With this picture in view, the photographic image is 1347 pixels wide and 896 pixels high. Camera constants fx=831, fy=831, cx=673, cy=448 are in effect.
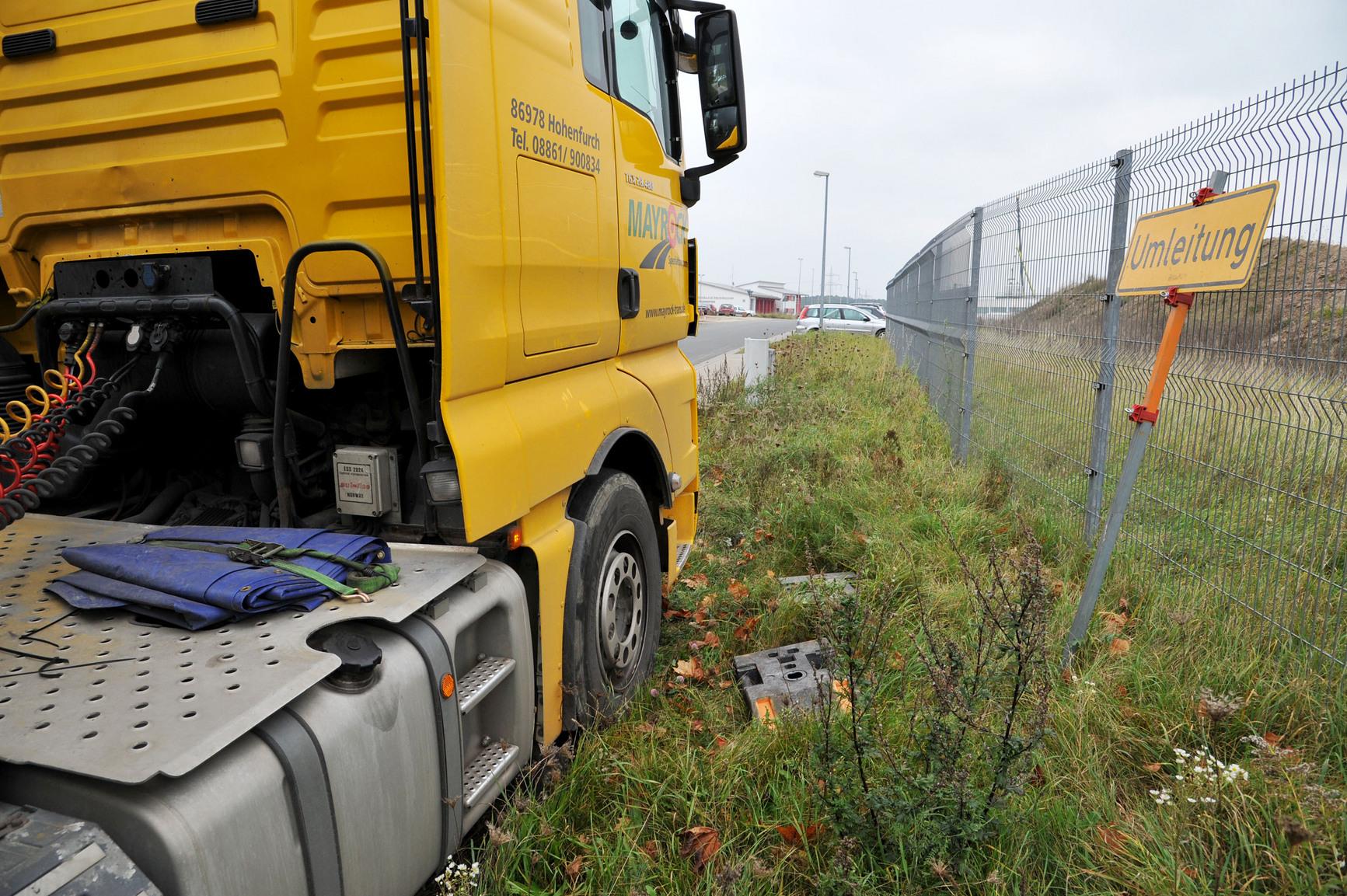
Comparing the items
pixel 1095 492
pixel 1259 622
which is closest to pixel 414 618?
pixel 1259 622

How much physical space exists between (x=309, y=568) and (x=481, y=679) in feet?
1.80

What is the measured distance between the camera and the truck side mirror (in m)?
3.72

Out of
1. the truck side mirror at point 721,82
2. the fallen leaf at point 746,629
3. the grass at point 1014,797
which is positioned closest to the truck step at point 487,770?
the grass at point 1014,797

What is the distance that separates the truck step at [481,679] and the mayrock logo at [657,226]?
1.84 metres

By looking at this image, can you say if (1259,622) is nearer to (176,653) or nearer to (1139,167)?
(1139,167)

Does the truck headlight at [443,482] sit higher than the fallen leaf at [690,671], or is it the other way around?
the truck headlight at [443,482]

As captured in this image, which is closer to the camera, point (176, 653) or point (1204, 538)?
point (176, 653)

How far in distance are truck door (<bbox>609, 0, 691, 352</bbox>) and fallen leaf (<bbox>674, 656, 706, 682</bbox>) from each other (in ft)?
4.61

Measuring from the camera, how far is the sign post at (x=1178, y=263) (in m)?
2.60

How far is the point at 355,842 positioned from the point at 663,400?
248cm

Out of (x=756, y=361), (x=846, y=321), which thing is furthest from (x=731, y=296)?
(x=756, y=361)

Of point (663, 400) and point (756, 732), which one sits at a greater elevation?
point (663, 400)

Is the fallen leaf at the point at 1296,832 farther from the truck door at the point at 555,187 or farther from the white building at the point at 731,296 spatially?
the white building at the point at 731,296

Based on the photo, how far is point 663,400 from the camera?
3.88 metres
